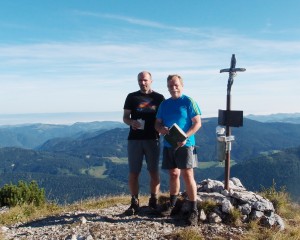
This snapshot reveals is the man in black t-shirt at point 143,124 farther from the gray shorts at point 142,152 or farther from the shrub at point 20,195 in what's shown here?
the shrub at point 20,195

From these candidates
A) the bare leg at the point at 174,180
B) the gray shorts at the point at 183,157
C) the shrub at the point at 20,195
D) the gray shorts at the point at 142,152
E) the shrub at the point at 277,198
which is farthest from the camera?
the shrub at the point at 20,195

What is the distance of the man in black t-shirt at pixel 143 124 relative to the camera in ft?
28.0

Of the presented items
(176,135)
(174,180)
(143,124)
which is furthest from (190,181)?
(143,124)

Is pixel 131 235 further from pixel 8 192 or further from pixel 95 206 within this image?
pixel 8 192

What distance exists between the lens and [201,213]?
28.0 feet

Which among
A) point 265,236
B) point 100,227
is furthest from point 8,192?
point 265,236

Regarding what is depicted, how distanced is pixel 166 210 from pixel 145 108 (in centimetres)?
249

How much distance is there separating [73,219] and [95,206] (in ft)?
7.01

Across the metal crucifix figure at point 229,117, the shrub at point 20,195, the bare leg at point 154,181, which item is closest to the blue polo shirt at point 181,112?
the bare leg at point 154,181

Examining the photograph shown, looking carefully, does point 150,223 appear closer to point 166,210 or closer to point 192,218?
point 166,210

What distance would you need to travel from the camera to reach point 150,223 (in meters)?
8.40

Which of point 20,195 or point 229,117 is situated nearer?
point 229,117

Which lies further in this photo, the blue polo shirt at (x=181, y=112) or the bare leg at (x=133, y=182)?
the bare leg at (x=133, y=182)

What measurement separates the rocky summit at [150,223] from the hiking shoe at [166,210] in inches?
5.4
